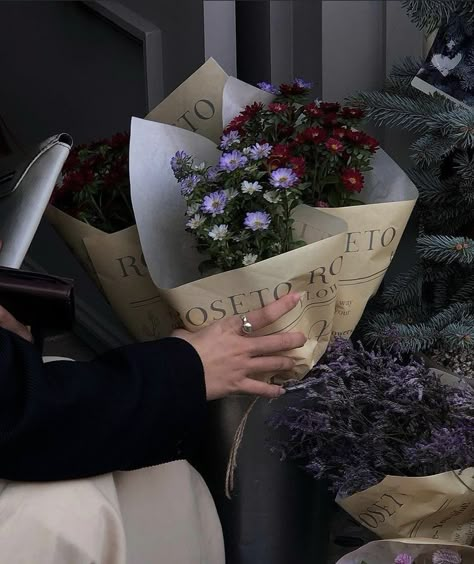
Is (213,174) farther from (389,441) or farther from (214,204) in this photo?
(389,441)

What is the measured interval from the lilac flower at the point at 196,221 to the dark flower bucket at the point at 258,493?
0.33m

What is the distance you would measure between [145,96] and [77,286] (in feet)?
2.26

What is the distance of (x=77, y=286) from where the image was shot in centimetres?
294

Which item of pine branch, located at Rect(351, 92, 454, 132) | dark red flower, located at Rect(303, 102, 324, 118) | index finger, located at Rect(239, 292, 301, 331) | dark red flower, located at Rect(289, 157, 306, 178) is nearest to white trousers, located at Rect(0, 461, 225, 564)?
index finger, located at Rect(239, 292, 301, 331)

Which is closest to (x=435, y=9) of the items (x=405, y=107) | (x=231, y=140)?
(x=405, y=107)

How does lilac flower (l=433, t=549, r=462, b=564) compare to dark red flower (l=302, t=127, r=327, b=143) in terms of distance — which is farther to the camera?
dark red flower (l=302, t=127, r=327, b=143)

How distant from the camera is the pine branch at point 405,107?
1.75 meters

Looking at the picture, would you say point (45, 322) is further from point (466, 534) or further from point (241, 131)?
point (466, 534)

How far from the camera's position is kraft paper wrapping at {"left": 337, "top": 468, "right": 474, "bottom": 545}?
4.71 feet

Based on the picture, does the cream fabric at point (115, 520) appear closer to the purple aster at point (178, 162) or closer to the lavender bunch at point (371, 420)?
the lavender bunch at point (371, 420)

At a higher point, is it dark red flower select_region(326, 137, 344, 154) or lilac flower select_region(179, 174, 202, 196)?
dark red flower select_region(326, 137, 344, 154)

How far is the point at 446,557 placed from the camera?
1.43 meters

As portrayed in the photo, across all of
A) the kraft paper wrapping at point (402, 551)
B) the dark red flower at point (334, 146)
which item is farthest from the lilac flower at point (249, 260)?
the kraft paper wrapping at point (402, 551)

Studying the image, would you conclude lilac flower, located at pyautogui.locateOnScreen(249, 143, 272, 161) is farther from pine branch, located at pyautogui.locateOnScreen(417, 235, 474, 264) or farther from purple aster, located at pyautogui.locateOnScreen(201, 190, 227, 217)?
pine branch, located at pyautogui.locateOnScreen(417, 235, 474, 264)
